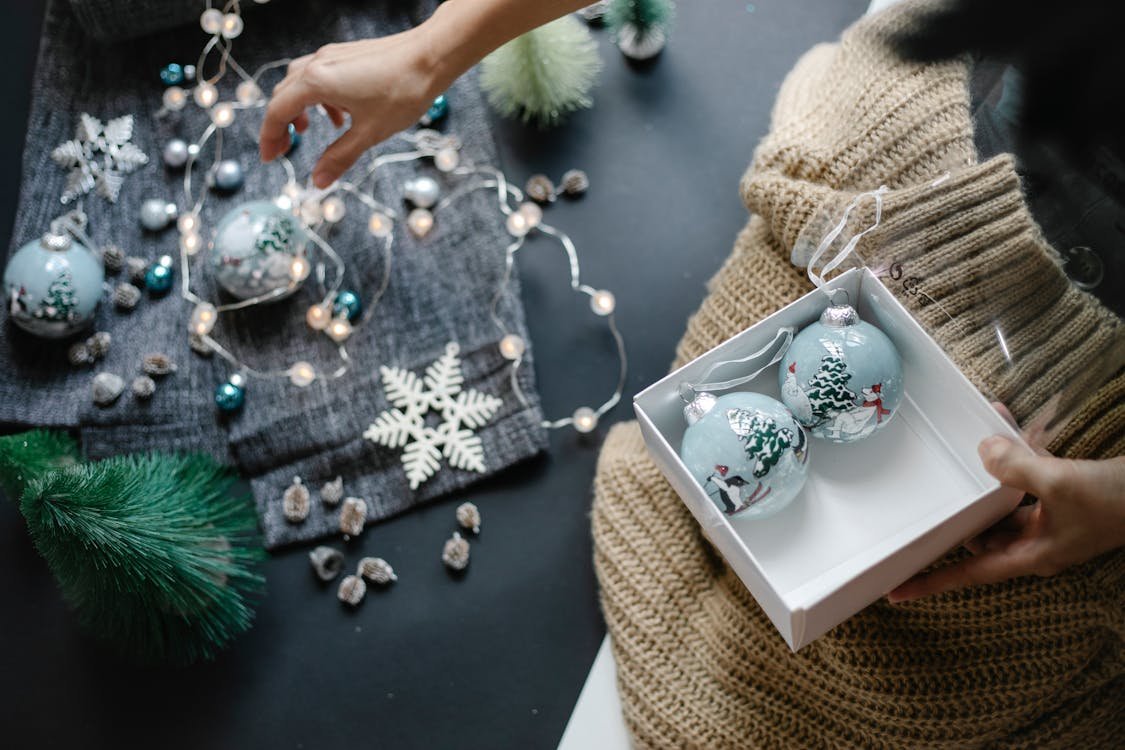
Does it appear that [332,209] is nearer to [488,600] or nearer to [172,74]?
[172,74]

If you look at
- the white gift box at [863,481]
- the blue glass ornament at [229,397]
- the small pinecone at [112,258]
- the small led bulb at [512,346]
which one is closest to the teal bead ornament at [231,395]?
the blue glass ornament at [229,397]

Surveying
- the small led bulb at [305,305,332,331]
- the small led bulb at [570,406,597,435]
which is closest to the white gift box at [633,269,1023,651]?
the small led bulb at [570,406,597,435]

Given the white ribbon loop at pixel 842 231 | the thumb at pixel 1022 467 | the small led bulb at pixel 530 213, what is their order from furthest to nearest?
1. the small led bulb at pixel 530 213
2. the white ribbon loop at pixel 842 231
3. the thumb at pixel 1022 467

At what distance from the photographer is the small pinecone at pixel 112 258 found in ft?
3.83

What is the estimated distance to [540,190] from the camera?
3.97 feet

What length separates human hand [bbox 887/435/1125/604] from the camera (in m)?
0.71

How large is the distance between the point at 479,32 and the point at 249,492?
1.93ft

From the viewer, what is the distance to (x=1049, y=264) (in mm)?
802

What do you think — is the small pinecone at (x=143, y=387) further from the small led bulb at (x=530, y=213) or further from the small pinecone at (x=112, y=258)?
the small led bulb at (x=530, y=213)

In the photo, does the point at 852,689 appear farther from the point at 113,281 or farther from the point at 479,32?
the point at 113,281

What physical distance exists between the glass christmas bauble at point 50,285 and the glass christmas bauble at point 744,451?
0.74 metres

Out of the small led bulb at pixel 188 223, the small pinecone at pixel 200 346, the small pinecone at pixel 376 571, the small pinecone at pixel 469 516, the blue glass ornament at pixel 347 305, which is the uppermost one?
the small led bulb at pixel 188 223

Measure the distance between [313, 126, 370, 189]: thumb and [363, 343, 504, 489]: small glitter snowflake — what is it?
0.82 feet

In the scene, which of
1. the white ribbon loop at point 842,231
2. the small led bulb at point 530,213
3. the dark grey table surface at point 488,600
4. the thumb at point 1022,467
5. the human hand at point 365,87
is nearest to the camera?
the thumb at point 1022,467
